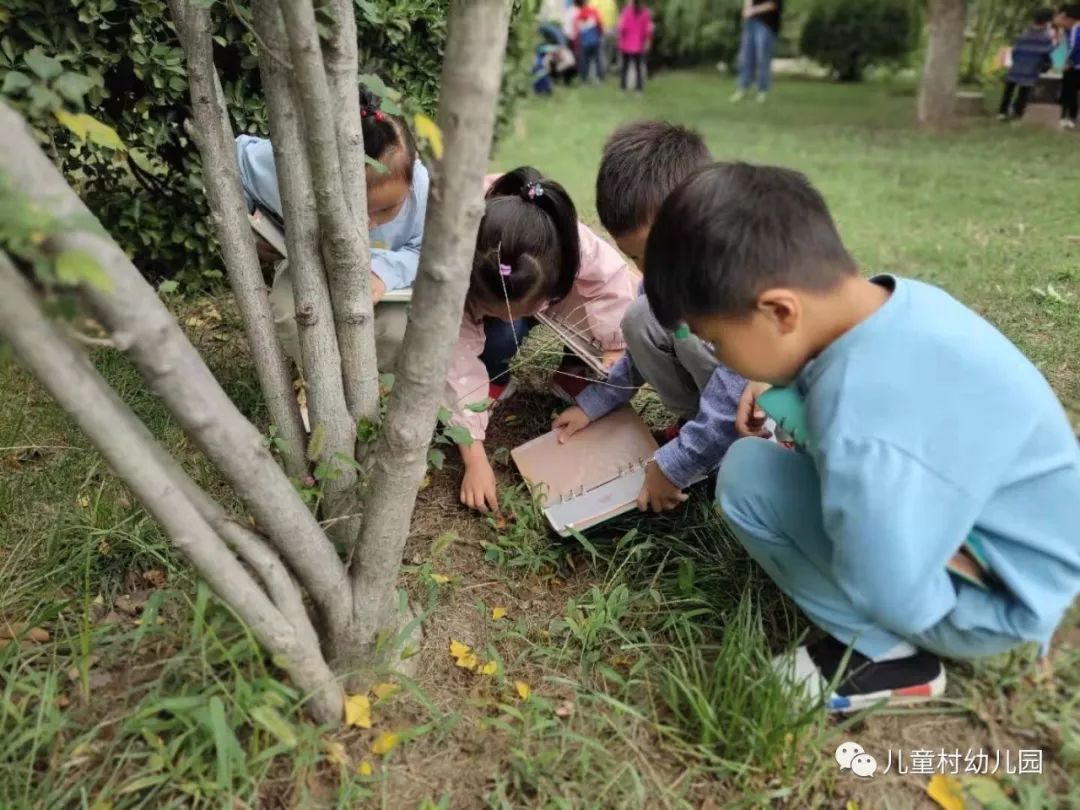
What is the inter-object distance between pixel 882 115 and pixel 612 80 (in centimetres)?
638

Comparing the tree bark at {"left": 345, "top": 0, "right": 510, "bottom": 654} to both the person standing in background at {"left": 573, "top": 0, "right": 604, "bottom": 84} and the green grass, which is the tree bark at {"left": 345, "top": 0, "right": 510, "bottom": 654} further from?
the person standing in background at {"left": 573, "top": 0, "right": 604, "bottom": 84}

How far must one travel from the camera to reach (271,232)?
2.52 metres

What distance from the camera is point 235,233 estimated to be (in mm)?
1830

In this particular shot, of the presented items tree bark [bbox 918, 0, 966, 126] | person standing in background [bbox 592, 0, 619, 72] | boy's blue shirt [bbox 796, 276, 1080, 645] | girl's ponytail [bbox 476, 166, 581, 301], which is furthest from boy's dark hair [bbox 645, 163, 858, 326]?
person standing in background [bbox 592, 0, 619, 72]

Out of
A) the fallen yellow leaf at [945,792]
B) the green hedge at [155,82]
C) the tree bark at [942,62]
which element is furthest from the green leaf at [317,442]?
the tree bark at [942,62]

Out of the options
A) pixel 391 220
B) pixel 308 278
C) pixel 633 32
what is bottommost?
pixel 633 32

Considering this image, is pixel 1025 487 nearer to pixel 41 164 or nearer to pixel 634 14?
pixel 41 164

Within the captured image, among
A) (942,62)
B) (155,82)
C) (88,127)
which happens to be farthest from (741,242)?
(942,62)

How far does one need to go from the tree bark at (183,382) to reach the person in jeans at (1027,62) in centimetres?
964

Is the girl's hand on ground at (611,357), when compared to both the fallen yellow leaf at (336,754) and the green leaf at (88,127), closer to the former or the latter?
the fallen yellow leaf at (336,754)

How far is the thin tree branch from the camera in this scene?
1.75m

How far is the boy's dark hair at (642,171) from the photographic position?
84.8 inches

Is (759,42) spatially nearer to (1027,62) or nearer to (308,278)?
(1027,62)

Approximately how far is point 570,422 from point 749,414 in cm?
60
